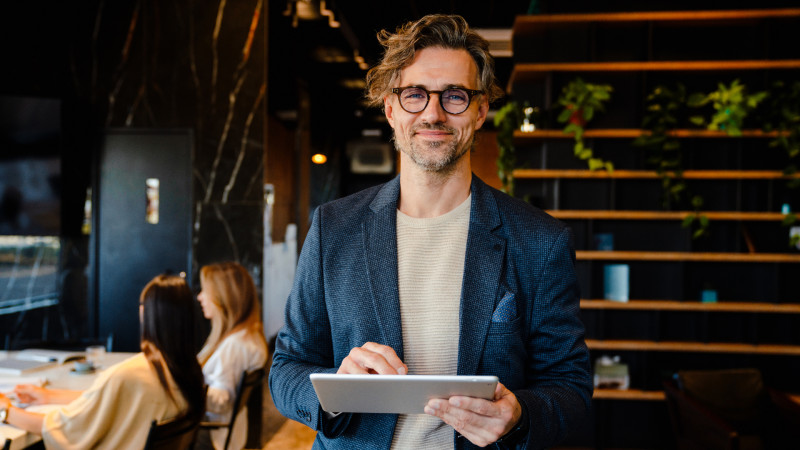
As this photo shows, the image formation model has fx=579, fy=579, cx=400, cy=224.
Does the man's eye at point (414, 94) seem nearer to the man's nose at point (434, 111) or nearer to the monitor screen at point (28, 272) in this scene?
the man's nose at point (434, 111)

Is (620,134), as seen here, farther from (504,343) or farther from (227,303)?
(504,343)

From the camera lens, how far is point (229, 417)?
3.23 meters

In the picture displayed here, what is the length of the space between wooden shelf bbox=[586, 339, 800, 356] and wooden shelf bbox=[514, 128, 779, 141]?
4.83ft

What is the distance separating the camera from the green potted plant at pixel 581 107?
4039mm

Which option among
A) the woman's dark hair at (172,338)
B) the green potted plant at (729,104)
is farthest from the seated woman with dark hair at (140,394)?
the green potted plant at (729,104)

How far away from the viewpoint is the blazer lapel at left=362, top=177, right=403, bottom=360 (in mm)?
1271

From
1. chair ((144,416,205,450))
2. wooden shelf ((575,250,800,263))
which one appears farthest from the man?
wooden shelf ((575,250,800,263))

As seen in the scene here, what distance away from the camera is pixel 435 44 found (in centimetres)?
136

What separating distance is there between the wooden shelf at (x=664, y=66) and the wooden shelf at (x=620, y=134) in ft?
1.43

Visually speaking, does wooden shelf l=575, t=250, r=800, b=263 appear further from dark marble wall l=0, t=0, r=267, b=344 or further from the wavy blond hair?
the wavy blond hair

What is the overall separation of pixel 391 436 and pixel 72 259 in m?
4.31

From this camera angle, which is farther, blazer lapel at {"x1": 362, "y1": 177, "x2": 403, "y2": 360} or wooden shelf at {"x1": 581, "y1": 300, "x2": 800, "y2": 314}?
wooden shelf at {"x1": 581, "y1": 300, "x2": 800, "y2": 314}

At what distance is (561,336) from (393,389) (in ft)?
1.55

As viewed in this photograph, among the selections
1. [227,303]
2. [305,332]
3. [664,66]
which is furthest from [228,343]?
[664,66]
